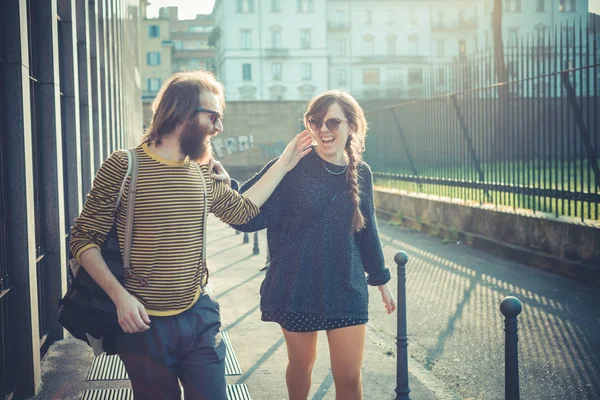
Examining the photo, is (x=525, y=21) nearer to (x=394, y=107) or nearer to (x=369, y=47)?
(x=369, y=47)

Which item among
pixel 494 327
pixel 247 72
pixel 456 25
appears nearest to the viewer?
pixel 494 327

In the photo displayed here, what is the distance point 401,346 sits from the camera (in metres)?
4.95

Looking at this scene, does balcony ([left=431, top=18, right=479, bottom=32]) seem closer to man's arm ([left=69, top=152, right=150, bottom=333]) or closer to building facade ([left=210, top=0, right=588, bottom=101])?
building facade ([left=210, top=0, right=588, bottom=101])

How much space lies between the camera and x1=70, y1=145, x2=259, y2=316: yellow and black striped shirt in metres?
2.87

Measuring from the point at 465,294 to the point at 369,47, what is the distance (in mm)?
69081

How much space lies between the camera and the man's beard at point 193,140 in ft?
9.80

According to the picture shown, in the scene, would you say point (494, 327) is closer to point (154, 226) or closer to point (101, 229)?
point (154, 226)

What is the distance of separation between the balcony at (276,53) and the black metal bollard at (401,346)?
222 ft

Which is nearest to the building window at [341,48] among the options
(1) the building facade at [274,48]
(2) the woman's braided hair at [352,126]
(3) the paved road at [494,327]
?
(1) the building facade at [274,48]

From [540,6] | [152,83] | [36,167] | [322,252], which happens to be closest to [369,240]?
[322,252]

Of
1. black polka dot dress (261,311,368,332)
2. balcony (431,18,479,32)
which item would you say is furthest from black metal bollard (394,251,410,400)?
balcony (431,18,479,32)

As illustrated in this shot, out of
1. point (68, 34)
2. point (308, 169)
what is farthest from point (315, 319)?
point (68, 34)

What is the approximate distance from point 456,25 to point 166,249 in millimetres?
77760

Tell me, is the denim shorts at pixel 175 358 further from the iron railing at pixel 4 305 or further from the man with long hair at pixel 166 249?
the iron railing at pixel 4 305
